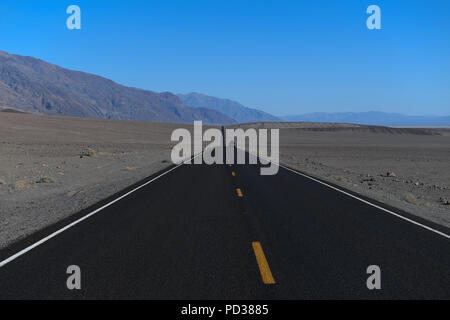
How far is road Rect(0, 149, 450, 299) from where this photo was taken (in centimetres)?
552

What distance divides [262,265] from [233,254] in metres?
0.75

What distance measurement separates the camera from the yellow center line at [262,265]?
591cm

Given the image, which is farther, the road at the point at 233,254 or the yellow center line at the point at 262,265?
the yellow center line at the point at 262,265

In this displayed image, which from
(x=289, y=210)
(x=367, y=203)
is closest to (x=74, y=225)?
(x=289, y=210)

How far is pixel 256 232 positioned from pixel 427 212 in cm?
600

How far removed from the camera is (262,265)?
6.54m

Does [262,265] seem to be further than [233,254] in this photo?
No

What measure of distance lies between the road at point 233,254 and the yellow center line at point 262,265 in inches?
0.6

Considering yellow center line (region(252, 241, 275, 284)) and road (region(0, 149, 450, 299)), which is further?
yellow center line (region(252, 241, 275, 284))

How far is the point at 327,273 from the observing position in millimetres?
6211

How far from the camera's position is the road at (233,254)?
552 cm

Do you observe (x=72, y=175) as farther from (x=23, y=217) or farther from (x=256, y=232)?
(x=256, y=232)

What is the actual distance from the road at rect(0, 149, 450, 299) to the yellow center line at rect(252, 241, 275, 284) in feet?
0.05

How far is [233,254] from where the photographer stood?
23.5ft
